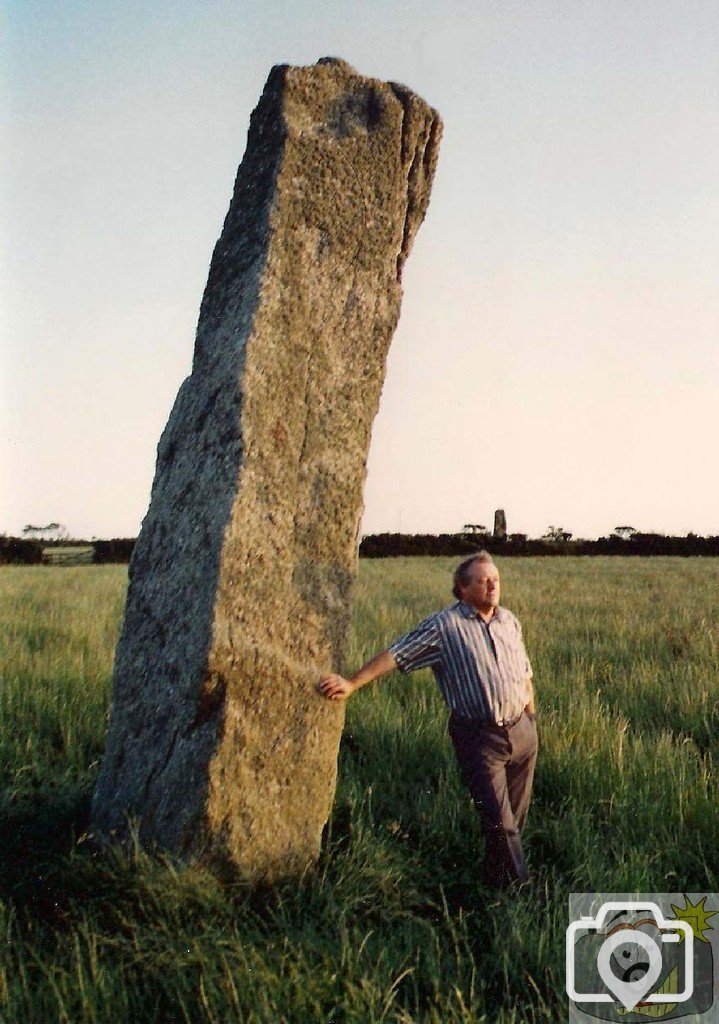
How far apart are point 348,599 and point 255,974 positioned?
1.35 m

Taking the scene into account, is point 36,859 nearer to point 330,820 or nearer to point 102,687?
point 330,820

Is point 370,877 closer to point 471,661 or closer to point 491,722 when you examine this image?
point 491,722

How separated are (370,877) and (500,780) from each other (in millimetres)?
592

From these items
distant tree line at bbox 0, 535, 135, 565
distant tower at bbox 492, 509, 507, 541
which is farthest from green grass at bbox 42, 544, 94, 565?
distant tower at bbox 492, 509, 507, 541

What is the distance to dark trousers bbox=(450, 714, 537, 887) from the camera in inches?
121

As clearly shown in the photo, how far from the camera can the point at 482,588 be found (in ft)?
10.8

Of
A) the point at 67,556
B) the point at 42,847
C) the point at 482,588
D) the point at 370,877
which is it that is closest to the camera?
the point at 370,877

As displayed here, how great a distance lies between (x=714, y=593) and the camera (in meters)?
12.4

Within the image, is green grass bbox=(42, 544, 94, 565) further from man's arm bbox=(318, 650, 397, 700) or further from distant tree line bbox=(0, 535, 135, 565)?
man's arm bbox=(318, 650, 397, 700)

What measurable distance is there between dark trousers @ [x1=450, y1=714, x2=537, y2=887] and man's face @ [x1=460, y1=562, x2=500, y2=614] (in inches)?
17.8

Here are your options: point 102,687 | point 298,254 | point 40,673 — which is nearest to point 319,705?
point 298,254

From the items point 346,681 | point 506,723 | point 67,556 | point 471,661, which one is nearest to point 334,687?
point 346,681

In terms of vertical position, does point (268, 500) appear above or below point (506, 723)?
above

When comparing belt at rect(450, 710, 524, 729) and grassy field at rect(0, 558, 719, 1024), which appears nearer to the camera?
grassy field at rect(0, 558, 719, 1024)
